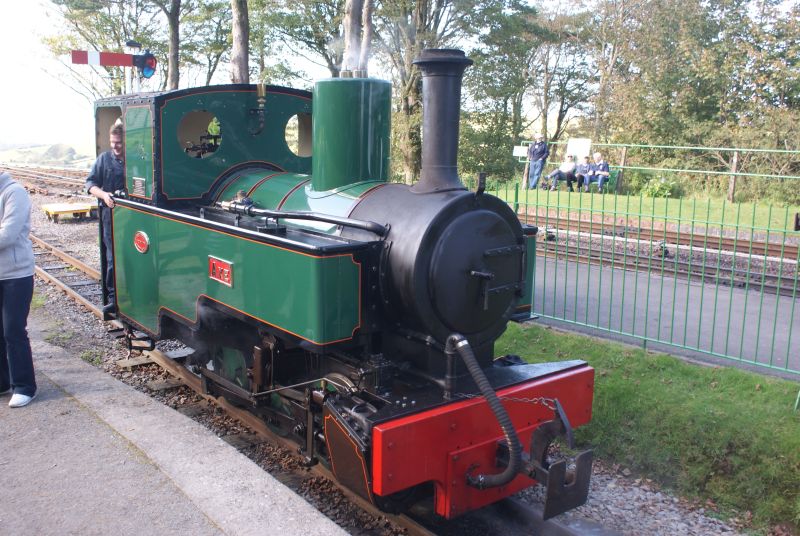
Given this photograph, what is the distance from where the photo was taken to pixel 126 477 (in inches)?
138

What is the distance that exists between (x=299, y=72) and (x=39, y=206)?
12.5 m

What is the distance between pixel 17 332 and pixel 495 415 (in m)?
3.37

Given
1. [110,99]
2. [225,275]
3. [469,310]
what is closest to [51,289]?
[110,99]

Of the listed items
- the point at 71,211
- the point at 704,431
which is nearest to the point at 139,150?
the point at 704,431

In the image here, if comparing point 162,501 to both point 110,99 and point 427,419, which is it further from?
point 110,99

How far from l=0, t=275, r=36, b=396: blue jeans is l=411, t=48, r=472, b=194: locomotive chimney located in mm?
2813

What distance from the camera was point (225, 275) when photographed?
4020 mm

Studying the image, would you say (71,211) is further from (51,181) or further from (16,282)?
(16,282)

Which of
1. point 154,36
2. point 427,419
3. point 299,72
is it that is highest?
point 154,36

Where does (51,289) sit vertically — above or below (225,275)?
below

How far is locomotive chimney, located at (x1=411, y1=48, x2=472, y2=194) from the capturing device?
340 centimetres

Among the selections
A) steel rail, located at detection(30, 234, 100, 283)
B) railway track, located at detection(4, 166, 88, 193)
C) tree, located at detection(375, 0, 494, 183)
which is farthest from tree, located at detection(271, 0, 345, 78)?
steel rail, located at detection(30, 234, 100, 283)

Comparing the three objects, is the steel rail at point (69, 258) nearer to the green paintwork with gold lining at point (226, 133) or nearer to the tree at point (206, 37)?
the green paintwork with gold lining at point (226, 133)

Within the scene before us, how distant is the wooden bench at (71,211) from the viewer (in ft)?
46.7
